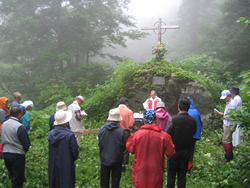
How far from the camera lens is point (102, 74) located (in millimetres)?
15812

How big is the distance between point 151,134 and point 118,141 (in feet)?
2.99

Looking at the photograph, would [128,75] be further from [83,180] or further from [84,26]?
[84,26]

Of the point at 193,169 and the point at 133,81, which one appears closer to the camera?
the point at 193,169

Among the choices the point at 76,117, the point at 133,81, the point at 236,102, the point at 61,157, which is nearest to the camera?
the point at 61,157

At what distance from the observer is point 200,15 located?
30.5 meters

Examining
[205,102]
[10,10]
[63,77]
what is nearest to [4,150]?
[205,102]

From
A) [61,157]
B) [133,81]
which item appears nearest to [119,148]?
[61,157]

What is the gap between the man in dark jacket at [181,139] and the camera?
399 cm

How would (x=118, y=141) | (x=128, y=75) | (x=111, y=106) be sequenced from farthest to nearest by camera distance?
(x=111, y=106), (x=128, y=75), (x=118, y=141)

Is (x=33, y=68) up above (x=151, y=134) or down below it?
above

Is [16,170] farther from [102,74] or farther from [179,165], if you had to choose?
[102,74]

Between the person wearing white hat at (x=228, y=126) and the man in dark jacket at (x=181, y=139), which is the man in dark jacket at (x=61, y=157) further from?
the person wearing white hat at (x=228, y=126)

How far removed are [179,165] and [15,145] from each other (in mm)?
3339

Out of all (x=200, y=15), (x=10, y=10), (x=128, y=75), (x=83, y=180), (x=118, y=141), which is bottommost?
(x=83, y=180)
